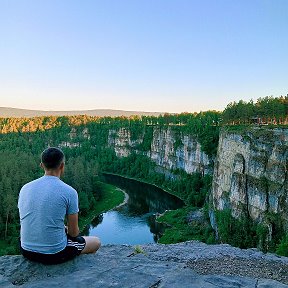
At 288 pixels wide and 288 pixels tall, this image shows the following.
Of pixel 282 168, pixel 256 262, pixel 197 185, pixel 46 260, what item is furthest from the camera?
pixel 197 185

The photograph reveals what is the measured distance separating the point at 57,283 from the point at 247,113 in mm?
58298

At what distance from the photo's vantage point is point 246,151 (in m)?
41.8

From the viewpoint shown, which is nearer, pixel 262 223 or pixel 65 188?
pixel 65 188

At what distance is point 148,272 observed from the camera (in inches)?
223

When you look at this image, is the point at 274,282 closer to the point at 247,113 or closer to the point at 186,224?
the point at 186,224

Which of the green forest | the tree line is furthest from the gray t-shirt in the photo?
the tree line

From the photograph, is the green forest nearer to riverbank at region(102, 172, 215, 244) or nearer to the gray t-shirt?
riverbank at region(102, 172, 215, 244)

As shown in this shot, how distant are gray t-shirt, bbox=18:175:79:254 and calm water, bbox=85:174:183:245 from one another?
119ft

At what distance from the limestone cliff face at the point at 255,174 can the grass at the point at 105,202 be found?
17893 mm

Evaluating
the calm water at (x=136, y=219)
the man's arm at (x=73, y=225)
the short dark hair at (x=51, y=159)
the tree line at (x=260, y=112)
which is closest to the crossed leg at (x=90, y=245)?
the man's arm at (x=73, y=225)

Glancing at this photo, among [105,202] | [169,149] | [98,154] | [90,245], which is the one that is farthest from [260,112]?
[98,154]

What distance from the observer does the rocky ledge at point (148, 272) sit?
5.22 m

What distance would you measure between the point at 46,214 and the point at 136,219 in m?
49.0

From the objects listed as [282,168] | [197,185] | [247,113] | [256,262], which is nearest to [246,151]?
[282,168]
